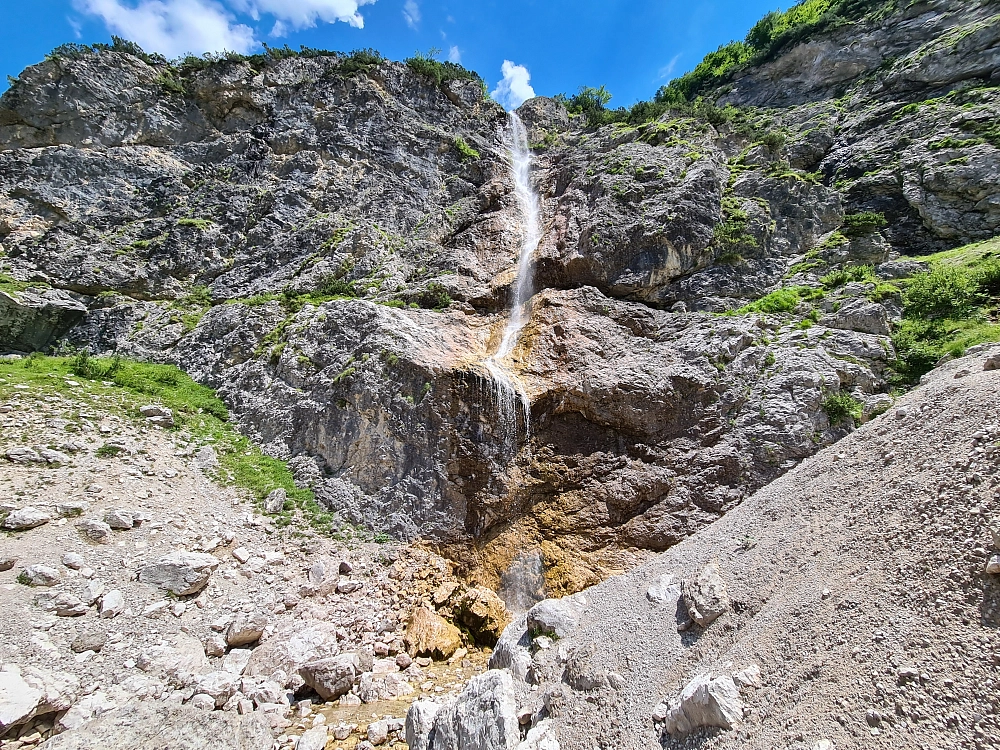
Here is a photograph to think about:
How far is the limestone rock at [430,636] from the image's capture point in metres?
9.46

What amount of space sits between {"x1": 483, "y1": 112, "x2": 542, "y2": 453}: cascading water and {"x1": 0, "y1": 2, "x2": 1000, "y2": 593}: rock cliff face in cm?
33

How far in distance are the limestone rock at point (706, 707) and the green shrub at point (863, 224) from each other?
18.1m

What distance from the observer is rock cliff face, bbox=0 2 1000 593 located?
12688mm

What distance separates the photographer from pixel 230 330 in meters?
17.1

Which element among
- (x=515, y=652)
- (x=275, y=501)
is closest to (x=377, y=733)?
(x=515, y=652)

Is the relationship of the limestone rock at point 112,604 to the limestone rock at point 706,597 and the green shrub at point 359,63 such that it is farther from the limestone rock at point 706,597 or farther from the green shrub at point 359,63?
the green shrub at point 359,63

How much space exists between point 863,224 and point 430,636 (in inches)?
765

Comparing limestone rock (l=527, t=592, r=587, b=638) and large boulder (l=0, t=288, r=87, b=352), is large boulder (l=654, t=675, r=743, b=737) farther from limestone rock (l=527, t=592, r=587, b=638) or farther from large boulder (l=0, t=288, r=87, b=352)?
large boulder (l=0, t=288, r=87, b=352)

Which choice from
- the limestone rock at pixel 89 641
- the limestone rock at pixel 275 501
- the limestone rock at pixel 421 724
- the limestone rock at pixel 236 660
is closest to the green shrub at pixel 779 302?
the limestone rock at pixel 421 724

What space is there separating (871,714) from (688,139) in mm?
23346

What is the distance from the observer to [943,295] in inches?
521

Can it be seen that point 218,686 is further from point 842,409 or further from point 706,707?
point 842,409

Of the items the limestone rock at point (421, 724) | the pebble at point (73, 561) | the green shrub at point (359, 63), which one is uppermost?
the green shrub at point (359, 63)

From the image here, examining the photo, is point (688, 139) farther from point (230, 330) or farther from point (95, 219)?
point (95, 219)
